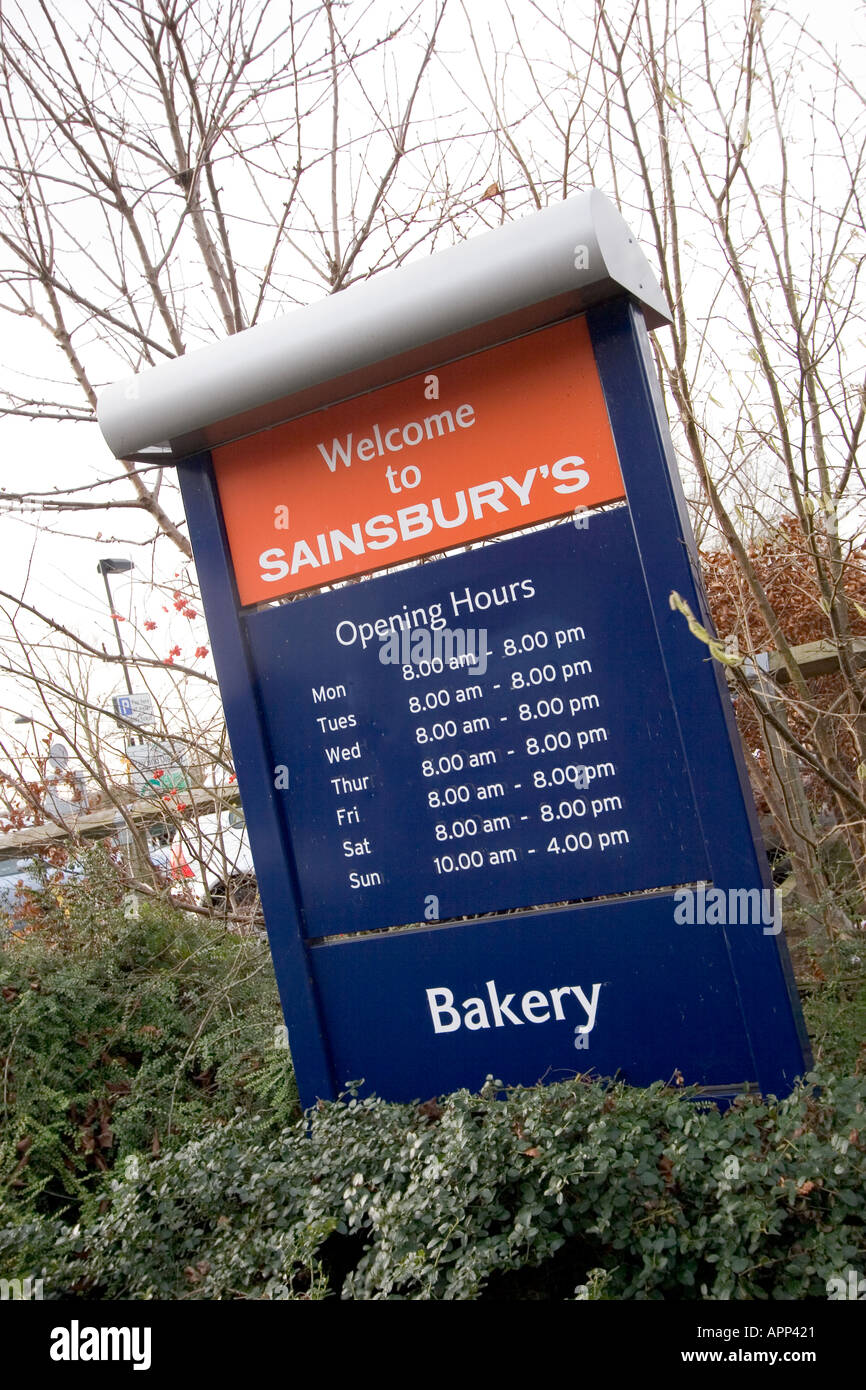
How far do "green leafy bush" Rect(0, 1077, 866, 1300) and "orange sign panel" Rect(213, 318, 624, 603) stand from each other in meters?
1.54

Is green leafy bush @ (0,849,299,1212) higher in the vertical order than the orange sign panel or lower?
lower

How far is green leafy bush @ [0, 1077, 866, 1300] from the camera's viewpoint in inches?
84.9

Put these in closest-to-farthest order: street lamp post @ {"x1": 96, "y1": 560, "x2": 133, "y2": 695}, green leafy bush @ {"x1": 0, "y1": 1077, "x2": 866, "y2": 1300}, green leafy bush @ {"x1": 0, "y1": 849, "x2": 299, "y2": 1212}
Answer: green leafy bush @ {"x1": 0, "y1": 1077, "x2": 866, "y2": 1300}
green leafy bush @ {"x1": 0, "y1": 849, "x2": 299, "y2": 1212}
street lamp post @ {"x1": 96, "y1": 560, "x2": 133, "y2": 695}

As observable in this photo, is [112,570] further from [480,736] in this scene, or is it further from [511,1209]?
[511,1209]

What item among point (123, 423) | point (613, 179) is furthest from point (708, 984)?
point (613, 179)

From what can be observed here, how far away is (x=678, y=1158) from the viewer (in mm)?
2299

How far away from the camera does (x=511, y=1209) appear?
2426mm

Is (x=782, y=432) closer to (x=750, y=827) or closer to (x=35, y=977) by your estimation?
(x=750, y=827)

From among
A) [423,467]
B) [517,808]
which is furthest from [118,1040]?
[423,467]

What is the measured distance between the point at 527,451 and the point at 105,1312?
2391 millimetres

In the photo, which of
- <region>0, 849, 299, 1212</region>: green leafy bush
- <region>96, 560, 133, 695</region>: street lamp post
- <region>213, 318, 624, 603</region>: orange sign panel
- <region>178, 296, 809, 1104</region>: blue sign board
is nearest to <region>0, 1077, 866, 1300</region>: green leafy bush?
<region>178, 296, 809, 1104</region>: blue sign board

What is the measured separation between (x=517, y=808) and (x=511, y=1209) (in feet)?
3.25

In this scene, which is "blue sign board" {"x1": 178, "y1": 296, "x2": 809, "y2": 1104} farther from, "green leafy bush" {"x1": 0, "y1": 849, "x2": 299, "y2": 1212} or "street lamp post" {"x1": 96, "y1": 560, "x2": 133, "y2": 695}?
"street lamp post" {"x1": 96, "y1": 560, "x2": 133, "y2": 695}

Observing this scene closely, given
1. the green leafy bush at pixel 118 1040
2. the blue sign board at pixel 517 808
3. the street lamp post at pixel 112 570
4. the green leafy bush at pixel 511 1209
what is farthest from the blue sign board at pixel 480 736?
the street lamp post at pixel 112 570
